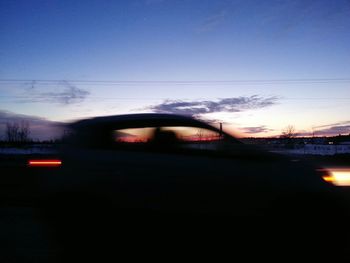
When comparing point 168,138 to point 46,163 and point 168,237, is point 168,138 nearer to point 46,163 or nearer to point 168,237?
point 168,237

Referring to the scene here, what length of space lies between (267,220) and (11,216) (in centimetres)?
516

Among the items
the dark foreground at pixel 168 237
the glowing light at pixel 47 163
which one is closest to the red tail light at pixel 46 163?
the glowing light at pixel 47 163

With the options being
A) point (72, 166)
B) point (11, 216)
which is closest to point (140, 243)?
point (72, 166)

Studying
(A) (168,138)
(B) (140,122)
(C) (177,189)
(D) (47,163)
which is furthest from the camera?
(D) (47,163)

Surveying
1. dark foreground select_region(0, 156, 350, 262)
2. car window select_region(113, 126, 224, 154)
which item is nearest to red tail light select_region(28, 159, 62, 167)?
dark foreground select_region(0, 156, 350, 262)

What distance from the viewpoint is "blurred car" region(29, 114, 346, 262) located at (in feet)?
15.4

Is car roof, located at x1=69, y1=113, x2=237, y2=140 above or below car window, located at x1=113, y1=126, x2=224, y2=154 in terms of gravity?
above

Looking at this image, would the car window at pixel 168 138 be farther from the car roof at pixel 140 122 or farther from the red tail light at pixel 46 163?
the red tail light at pixel 46 163

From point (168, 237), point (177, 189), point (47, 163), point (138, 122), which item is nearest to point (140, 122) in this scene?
point (138, 122)

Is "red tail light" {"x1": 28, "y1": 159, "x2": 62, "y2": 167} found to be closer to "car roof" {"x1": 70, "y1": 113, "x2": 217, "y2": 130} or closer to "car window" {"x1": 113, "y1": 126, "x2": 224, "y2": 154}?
"car roof" {"x1": 70, "y1": 113, "x2": 217, "y2": 130}

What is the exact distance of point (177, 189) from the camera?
15.5 ft

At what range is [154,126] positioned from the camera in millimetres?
4988

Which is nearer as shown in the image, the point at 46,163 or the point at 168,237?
the point at 168,237

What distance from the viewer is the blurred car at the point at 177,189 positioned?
4.69m
